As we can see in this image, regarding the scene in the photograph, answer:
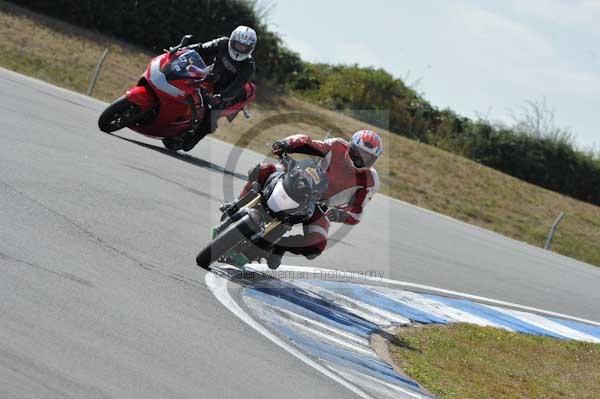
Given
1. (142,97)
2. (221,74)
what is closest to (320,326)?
(142,97)

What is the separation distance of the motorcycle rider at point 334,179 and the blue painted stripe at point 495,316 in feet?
10.5

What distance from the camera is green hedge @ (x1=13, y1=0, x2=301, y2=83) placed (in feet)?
113

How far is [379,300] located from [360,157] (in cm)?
227

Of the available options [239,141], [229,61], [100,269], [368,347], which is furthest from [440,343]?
[239,141]

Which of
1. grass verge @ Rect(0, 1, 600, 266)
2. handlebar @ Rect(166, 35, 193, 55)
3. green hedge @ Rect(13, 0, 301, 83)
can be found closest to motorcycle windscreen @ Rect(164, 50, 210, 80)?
handlebar @ Rect(166, 35, 193, 55)

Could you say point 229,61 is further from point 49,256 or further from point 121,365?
point 121,365

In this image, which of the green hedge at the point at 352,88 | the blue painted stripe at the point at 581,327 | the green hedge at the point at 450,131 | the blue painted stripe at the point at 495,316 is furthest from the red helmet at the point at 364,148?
the green hedge at the point at 450,131

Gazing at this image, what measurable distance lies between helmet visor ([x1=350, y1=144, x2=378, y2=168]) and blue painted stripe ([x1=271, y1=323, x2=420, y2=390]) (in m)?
2.04

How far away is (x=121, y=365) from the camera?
562 centimetres

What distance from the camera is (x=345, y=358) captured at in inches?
309

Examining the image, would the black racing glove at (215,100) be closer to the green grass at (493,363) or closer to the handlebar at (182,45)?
the handlebar at (182,45)

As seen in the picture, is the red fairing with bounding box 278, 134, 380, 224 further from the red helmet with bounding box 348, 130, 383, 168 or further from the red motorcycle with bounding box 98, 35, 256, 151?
the red motorcycle with bounding box 98, 35, 256, 151

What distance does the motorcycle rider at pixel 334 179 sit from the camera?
30.2 ft

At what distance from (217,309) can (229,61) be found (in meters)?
8.09
